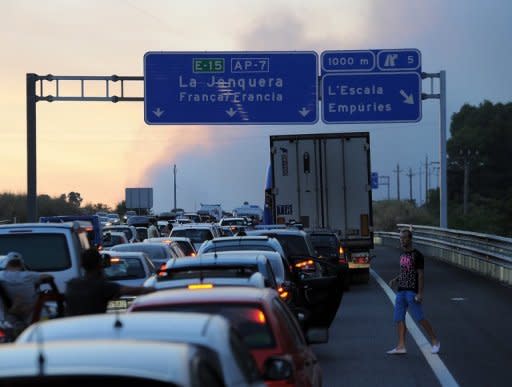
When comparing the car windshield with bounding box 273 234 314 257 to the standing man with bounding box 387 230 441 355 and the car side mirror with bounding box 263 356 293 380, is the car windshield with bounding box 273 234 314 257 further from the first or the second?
the car side mirror with bounding box 263 356 293 380

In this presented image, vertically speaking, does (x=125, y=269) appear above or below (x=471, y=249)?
above

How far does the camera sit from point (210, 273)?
10.1 meters

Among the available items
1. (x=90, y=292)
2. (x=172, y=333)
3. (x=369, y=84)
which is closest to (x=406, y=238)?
(x=90, y=292)

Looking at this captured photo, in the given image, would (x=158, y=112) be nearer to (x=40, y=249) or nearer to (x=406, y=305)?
(x=40, y=249)

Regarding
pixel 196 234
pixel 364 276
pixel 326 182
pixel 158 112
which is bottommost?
pixel 364 276

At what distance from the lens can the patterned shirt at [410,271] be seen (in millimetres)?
15617

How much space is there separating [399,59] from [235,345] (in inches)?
1207

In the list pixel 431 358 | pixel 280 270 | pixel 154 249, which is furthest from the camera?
pixel 154 249

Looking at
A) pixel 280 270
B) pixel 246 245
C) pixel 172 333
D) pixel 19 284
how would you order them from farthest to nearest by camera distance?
1. pixel 246 245
2. pixel 280 270
3. pixel 19 284
4. pixel 172 333

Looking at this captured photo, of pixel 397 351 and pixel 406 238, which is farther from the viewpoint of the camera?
pixel 406 238

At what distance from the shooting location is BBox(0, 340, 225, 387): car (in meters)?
4.05

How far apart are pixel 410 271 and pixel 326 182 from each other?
16.0 m

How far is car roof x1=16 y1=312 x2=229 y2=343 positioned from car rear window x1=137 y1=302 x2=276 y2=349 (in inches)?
67.6

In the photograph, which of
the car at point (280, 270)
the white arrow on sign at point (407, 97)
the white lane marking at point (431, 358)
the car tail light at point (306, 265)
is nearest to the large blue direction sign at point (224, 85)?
the white arrow on sign at point (407, 97)
